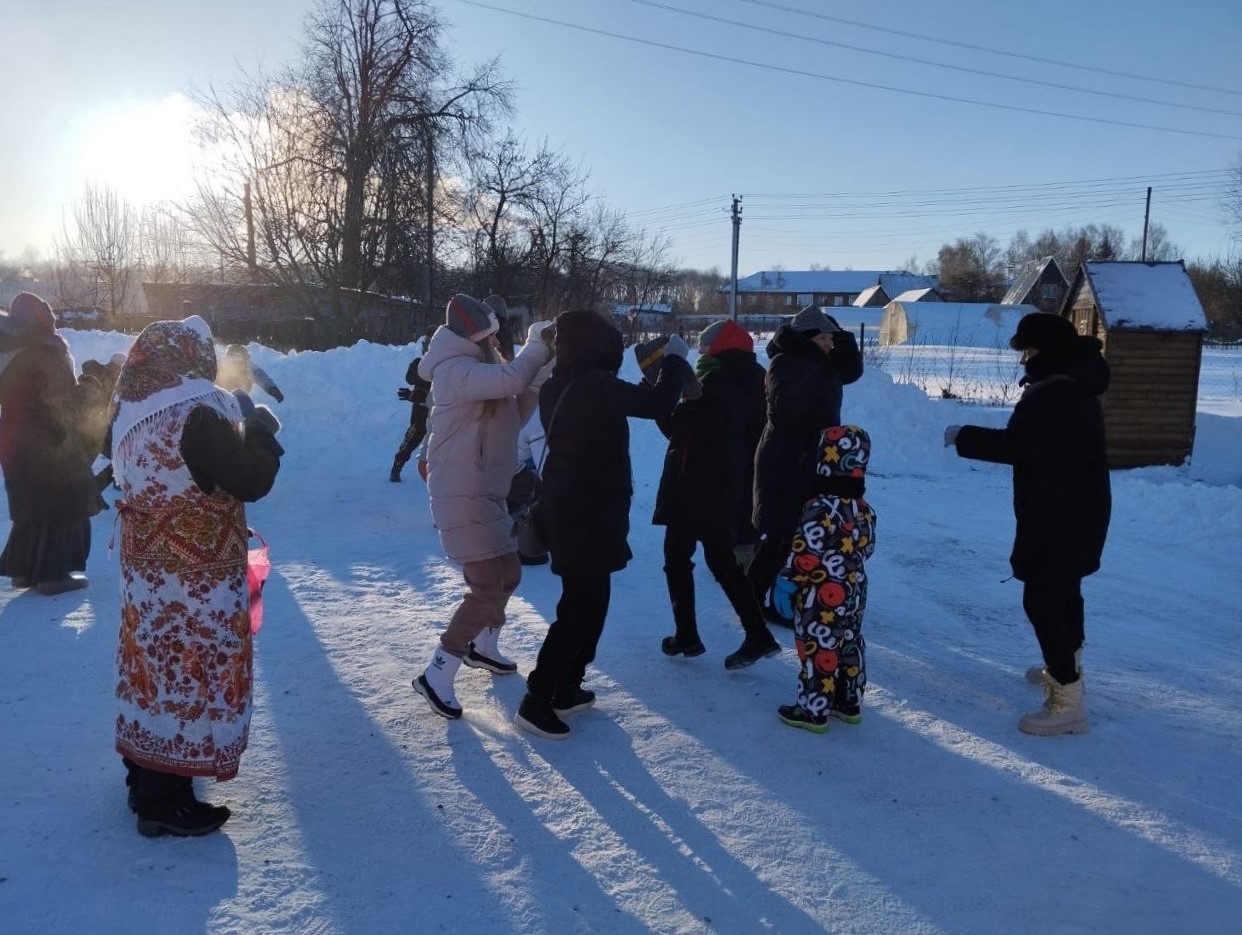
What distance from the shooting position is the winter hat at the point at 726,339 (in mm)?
4672

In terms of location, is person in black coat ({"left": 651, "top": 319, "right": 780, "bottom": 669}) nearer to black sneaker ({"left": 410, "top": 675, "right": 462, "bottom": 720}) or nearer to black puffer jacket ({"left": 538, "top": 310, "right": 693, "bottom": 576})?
black puffer jacket ({"left": 538, "top": 310, "right": 693, "bottom": 576})

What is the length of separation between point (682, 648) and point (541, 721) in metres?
1.17

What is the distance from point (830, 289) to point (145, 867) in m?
95.7

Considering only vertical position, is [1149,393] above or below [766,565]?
above

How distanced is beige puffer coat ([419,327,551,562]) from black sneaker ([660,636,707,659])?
1.26m

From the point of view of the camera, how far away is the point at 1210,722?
4.18m

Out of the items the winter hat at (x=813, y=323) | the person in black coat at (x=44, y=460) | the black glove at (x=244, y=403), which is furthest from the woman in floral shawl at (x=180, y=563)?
the person in black coat at (x=44, y=460)

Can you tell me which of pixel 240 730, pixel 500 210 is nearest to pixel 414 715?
pixel 240 730

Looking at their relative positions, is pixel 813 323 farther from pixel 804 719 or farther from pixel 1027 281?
pixel 1027 281

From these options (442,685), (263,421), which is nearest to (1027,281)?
(442,685)

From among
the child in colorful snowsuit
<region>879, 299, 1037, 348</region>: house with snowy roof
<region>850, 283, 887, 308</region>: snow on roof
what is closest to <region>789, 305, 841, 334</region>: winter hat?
the child in colorful snowsuit

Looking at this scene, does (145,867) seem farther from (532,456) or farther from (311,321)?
(311,321)

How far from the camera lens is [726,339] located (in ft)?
15.4

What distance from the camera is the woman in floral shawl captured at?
9.70 feet
